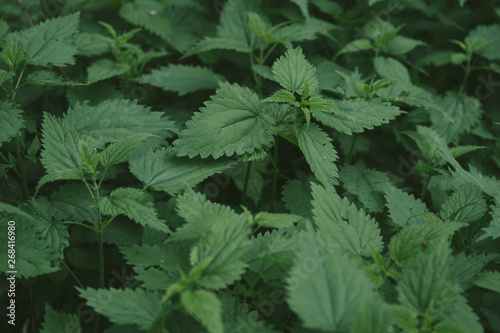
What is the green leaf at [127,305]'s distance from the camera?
1633 millimetres

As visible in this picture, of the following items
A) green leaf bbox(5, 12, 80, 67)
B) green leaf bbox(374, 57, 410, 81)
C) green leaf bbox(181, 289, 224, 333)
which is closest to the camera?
green leaf bbox(181, 289, 224, 333)

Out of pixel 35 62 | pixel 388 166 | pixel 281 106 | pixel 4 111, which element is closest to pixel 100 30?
pixel 35 62

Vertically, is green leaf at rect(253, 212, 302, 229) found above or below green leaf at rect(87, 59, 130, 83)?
below

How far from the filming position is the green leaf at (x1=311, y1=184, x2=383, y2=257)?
1875 mm

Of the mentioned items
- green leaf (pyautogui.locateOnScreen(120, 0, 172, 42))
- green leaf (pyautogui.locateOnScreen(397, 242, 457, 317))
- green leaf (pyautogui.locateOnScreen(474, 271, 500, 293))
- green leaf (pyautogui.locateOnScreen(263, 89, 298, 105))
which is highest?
green leaf (pyautogui.locateOnScreen(120, 0, 172, 42))

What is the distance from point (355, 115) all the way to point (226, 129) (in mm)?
723

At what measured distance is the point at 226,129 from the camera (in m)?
2.25

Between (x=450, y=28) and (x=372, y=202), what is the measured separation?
2.62 metres

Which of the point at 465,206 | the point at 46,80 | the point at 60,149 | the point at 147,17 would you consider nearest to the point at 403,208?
the point at 465,206

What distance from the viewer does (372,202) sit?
2420 mm

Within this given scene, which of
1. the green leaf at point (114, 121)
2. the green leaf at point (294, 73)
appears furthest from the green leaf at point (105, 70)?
the green leaf at point (294, 73)

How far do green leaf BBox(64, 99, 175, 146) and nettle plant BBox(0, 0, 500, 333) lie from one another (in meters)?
0.01

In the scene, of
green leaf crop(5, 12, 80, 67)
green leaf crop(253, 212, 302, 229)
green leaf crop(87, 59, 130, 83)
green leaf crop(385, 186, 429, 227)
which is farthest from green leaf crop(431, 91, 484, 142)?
green leaf crop(5, 12, 80, 67)

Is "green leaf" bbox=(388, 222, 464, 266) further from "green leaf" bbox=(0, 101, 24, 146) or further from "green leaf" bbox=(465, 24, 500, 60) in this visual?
"green leaf" bbox=(465, 24, 500, 60)
